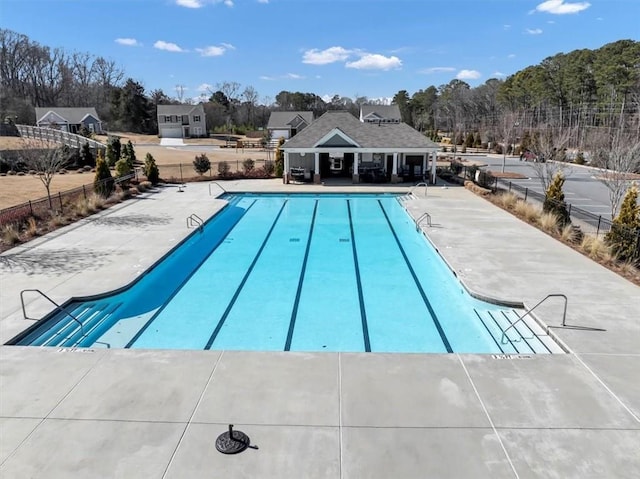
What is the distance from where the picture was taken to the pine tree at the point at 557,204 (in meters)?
17.0

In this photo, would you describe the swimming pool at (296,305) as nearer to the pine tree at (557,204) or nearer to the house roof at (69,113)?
the pine tree at (557,204)

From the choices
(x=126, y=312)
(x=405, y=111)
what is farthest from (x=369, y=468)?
→ (x=405, y=111)

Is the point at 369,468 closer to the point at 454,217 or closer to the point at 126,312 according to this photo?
the point at 126,312

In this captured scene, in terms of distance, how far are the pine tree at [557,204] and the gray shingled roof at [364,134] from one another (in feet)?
38.2

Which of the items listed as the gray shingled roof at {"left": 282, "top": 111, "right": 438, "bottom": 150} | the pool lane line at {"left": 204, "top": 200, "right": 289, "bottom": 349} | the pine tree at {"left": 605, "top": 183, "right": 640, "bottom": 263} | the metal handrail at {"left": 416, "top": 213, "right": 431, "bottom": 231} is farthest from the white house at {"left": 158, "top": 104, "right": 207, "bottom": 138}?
the pine tree at {"left": 605, "top": 183, "right": 640, "bottom": 263}

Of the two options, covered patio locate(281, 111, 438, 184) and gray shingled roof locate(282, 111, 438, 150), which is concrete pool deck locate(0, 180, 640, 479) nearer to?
covered patio locate(281, 111, 438, 184)

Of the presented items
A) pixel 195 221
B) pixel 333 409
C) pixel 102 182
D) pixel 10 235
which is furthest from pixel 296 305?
pixel 102 182

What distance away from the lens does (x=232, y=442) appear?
5.77 m

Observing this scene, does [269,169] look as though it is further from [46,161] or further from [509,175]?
[509,175]

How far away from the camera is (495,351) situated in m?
9.18

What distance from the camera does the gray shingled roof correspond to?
29.4 metres

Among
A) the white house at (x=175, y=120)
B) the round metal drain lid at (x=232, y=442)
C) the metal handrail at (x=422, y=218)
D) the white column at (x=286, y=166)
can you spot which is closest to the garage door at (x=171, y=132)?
the white house at (x=175, y=120)

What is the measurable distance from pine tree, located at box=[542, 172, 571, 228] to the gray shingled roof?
11.6 m

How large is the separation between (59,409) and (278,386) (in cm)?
313
